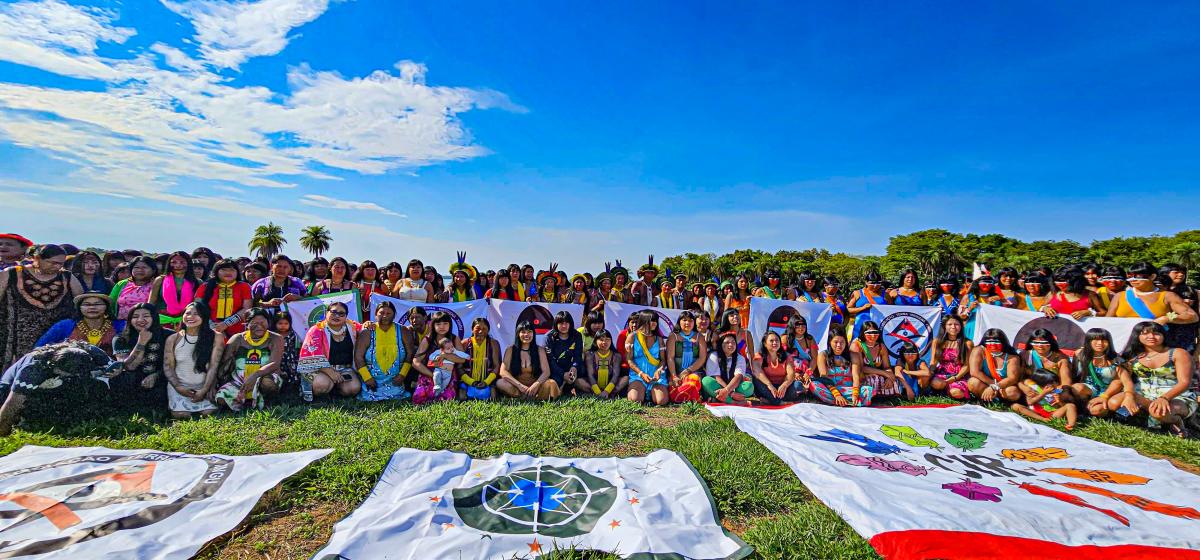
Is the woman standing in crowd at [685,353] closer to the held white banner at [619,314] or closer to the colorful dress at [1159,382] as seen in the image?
the held white banner at [619,314]

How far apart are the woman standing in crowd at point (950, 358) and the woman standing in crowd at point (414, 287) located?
7.62 metres

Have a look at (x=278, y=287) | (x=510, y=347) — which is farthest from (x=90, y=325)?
(x=510, y=347)

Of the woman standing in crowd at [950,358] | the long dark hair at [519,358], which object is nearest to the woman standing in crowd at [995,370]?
the woman standing in crowd at [950,358]

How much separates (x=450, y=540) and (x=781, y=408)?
4.57 metres

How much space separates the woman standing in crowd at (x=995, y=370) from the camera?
6570 mm

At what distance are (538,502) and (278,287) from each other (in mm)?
5802

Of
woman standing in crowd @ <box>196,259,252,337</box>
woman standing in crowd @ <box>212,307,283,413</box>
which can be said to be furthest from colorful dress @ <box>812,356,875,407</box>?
woman standing in crowd @ <box>196,259,252,337</box>

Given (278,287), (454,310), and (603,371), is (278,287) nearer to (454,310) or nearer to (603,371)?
(454,310)

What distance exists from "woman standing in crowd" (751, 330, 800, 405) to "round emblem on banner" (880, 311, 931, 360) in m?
1.87

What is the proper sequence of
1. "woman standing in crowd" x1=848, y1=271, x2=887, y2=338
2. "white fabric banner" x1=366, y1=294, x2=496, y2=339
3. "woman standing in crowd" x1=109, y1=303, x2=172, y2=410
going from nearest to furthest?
"woman standing in crowd" x1=109, y1=303, x2=172, y2=410 < "white fabric banner" x1=366, y1=294, x2=496, y2=339 < "woman standing in crowd" x1=848, y1=271, x2=887, y2=338

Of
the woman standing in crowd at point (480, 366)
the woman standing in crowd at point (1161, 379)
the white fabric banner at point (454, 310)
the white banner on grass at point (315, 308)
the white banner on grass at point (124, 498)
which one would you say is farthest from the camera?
the white fabric banner at point (454, 310)

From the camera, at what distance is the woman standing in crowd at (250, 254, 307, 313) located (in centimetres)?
713

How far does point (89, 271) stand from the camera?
21.5ft

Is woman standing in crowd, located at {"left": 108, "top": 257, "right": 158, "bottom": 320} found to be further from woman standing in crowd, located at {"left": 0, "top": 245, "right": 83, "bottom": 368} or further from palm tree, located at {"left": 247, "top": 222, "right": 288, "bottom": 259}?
palm tree, located at {"left": 247, "top": 222, "right": 288, "bottom": 259}
